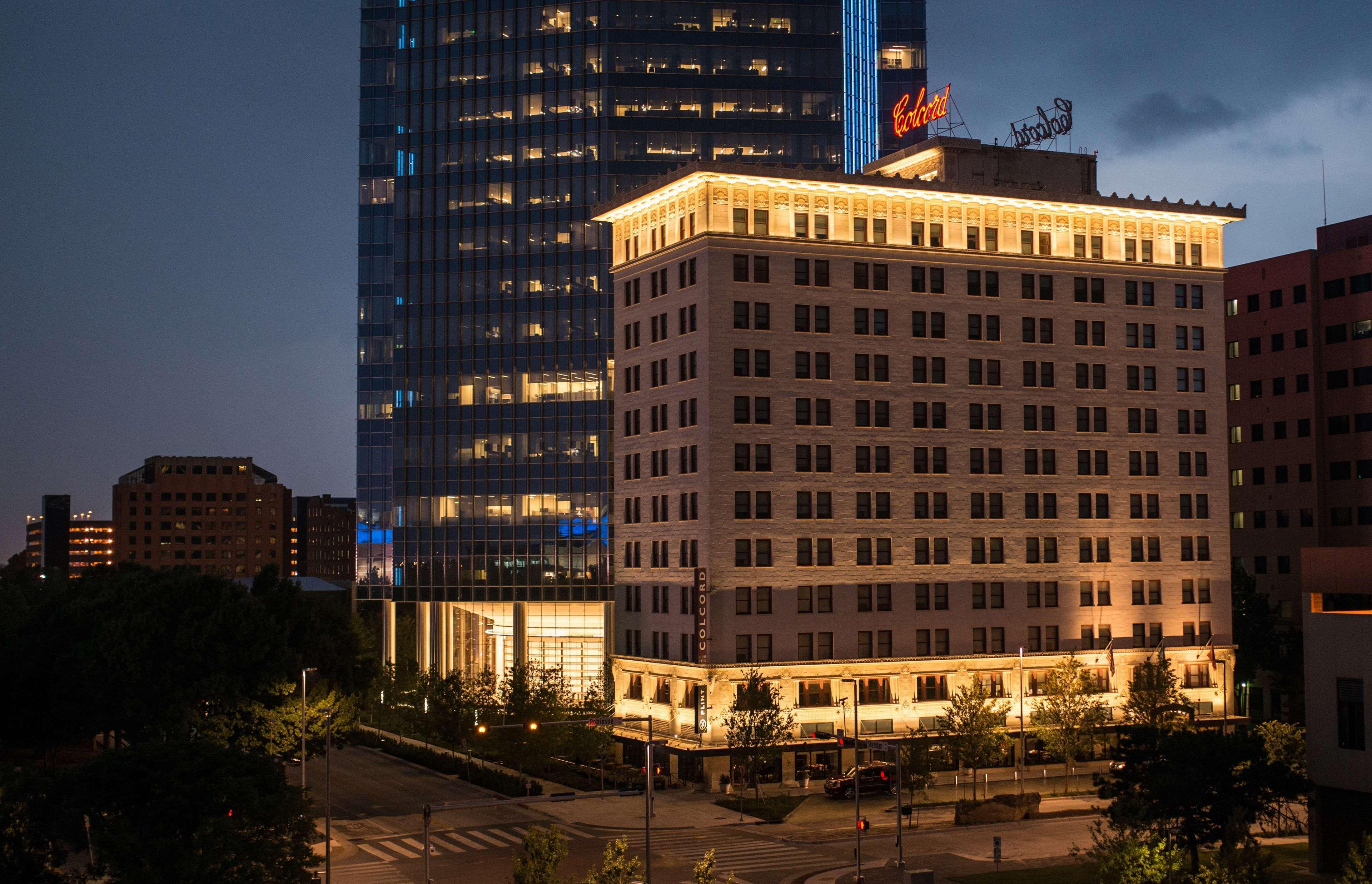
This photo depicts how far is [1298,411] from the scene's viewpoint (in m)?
140

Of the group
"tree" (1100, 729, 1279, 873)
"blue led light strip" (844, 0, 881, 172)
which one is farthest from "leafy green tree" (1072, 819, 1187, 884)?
"blue led light strip" (844, 0, 881, 172)

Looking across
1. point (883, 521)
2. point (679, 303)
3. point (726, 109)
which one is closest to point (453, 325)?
point (726, 109)

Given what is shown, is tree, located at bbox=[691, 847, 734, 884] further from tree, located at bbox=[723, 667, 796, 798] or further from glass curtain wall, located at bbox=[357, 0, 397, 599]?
glass curtain wall, located at bbox=[357, 0, 397, 599]

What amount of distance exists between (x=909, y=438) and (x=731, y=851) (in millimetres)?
40943

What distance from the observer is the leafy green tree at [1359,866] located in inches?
1967

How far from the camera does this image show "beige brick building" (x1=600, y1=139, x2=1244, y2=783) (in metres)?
104

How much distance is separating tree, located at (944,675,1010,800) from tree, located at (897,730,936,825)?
7.62 feet

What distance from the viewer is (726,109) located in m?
147

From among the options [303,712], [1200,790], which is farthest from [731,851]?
[1200,790]

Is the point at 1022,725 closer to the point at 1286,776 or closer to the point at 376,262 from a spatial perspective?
the point at 1286,776

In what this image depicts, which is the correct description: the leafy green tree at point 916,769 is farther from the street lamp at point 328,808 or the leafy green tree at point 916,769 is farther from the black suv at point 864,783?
the street lamp at point 328,808

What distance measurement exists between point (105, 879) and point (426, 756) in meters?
43.7

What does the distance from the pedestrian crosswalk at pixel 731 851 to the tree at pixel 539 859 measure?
18307 millimetres

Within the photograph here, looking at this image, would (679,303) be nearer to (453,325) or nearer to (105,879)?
(453,325)
